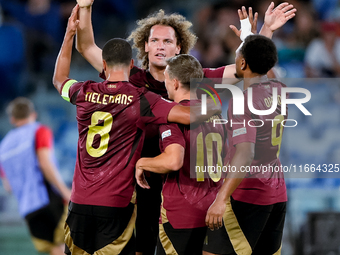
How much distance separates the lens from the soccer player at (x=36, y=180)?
6.05 meters

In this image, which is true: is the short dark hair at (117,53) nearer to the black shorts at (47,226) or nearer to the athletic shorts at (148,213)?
the athletic shorts at (148,213)

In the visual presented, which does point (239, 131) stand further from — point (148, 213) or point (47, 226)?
point (47, 226)

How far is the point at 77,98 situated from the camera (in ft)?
11.3

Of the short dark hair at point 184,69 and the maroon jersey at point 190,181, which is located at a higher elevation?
the short dark hair at point 184,69

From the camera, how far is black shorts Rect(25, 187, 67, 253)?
604cm

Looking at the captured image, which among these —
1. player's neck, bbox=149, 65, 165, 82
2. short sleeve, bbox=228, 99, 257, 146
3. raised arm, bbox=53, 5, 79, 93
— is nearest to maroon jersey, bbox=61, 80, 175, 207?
raised arm, bbox=53, 5, 79, 93

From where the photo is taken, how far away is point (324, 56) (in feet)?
27.0

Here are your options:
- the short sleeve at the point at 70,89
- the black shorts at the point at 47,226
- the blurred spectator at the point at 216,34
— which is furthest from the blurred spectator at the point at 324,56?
the short sleeve at the point at 70,89

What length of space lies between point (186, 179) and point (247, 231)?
23.9 inches

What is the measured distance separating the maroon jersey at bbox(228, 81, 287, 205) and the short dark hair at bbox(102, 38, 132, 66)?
865 millimetres

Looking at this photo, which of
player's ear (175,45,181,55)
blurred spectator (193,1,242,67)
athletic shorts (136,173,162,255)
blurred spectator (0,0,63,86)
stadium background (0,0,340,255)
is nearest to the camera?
athletic shorts (136,173,162,255)

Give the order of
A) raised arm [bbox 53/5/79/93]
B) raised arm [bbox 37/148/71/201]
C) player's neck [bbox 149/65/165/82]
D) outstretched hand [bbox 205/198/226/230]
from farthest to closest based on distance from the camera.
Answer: raised arm [bbox 37/148/71/201] → player's neck [bbox 149/65/165/82] → raised arm [bbox 53/5/79/93] → outstretched hand [bbox 205/198/226/230]

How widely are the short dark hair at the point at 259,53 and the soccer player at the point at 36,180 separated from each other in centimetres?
356

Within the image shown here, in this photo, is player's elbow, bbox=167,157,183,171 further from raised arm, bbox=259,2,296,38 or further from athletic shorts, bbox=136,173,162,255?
raised arm, bbox=259,2,296,38
